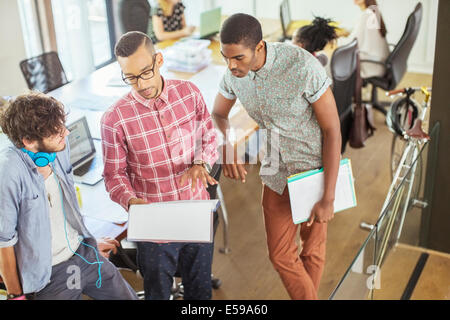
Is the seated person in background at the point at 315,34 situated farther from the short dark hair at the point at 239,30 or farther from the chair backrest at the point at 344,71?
the short dark hair at the point at 239,30

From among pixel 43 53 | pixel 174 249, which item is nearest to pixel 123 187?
pixel 174 249

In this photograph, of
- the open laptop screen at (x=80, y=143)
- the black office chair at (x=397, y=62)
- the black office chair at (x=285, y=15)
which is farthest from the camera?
the black office chair at (x=397, y=62)

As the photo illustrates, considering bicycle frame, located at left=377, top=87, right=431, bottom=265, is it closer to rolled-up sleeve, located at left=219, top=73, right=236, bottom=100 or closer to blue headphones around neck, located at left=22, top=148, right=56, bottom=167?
rolled-up sleeve, located at left=219, top=73, right=236, bottom=100

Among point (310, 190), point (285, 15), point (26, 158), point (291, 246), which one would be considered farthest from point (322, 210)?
point (285, 15)

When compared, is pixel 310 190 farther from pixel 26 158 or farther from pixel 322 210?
pixel 26 158

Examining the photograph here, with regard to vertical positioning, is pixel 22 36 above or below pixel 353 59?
above

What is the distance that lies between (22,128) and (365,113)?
1850 mm

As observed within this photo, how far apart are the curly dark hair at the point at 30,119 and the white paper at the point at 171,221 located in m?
0.31

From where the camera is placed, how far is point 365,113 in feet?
8.78

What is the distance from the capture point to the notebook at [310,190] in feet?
5.71

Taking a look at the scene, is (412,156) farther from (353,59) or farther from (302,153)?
(302,153)

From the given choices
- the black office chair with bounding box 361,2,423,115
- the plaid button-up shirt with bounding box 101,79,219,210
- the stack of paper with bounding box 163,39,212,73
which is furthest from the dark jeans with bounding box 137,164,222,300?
the black office chair with bounding box 361,2,423,115

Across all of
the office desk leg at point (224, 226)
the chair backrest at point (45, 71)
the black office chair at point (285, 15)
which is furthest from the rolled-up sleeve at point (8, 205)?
the black office chair at point (285, 15)

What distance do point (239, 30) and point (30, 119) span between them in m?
0.52
